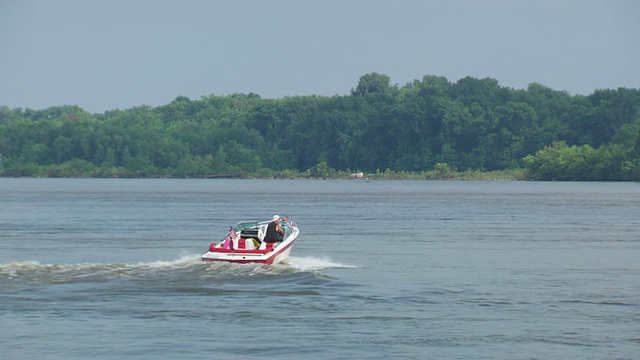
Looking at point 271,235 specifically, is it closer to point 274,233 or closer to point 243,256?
point 274,233

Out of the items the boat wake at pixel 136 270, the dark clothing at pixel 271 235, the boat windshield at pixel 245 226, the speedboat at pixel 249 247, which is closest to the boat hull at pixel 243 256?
the speedboat at pixel 249 247

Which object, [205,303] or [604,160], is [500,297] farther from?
[604,160]

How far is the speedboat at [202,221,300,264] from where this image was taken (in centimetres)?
3938

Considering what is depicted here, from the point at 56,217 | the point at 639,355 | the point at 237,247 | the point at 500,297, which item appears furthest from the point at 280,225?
the point at 56,217

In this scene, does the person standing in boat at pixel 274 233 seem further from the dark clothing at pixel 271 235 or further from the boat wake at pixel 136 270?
the boat wake at pixel 136 270

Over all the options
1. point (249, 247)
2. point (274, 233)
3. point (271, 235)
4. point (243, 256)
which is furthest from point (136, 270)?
point (274, 233)

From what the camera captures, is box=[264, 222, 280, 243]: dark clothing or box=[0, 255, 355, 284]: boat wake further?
box=[264, 222, 280, 243]: dark clothing

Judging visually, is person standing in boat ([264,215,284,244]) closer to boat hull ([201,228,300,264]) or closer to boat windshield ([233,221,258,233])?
boat hull ([201,228,300,264])

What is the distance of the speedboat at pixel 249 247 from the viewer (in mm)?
39375

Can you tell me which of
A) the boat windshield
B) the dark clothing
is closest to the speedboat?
the boat windshield

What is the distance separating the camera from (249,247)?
40938 millimetres

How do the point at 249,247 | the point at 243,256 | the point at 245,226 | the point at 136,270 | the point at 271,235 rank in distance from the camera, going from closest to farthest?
the point at 136,270
the point at 243,256
the point at 249,247
the point at 271,235
the point at 245,226

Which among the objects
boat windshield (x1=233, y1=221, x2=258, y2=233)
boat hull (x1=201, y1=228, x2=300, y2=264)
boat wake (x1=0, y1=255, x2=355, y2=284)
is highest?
boat windshield (x1=233, y1=221, x2=258, y2=233)

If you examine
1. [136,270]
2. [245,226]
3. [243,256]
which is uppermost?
[245,226]
